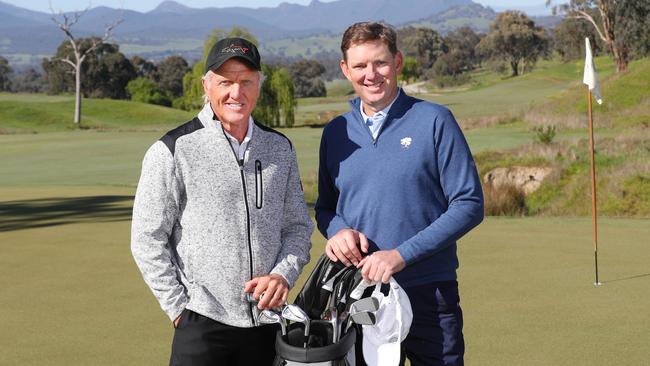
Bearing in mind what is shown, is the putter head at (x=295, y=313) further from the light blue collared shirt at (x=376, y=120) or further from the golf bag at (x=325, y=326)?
the light blue collared shirt at (x=376, y=120)

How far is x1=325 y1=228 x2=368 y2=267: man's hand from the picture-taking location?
3.02 meters

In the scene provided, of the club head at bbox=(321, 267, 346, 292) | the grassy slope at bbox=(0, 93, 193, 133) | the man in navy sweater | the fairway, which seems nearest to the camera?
the club head at bbox=(321, 267, 346, 292)

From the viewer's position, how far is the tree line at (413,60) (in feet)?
178

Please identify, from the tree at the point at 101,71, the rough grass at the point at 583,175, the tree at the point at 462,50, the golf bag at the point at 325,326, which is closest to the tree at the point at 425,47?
the tree at the point at 462,50

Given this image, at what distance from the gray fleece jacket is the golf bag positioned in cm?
12

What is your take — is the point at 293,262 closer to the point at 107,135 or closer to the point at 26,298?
the point at 26,298

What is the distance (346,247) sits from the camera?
3029 millimetres

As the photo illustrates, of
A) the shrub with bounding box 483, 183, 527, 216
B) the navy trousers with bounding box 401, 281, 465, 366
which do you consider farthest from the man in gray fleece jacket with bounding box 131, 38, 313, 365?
the shrub with bounding box 483, 183, 527, 216

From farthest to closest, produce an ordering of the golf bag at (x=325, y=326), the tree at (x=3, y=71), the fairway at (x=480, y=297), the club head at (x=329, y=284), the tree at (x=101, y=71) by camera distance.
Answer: the tree at (x=3, y=71) < the tree at (x=101, y=71) < the fairway at (x=480, y=297) < the club head at (x=329, y=284) < the golf bag at (x=325, y=326)

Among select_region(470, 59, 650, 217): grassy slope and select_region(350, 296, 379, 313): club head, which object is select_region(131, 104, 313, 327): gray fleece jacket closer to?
select_region(350, 296, 379, 313): club head

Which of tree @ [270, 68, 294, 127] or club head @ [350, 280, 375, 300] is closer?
club head @ [350, 280, 375, 300]

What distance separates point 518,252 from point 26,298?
14.5 feet

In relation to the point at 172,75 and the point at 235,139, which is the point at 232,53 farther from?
the point at 172,75

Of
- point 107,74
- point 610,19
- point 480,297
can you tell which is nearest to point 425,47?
point 107,74
